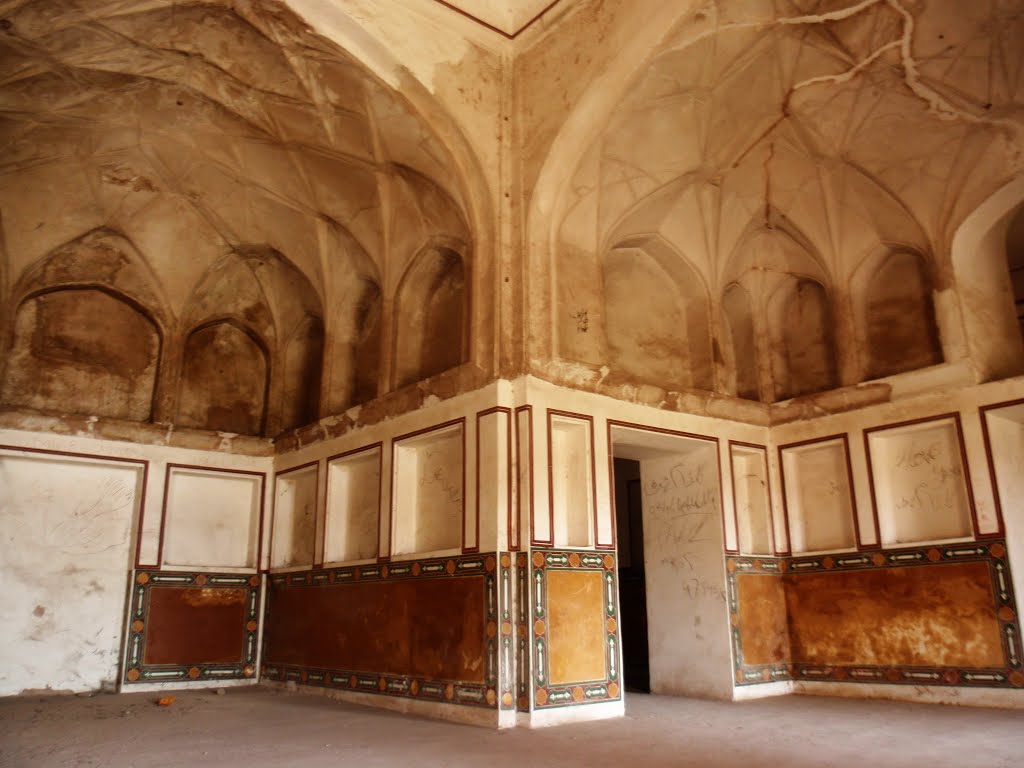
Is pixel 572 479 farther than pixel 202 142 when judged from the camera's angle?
No

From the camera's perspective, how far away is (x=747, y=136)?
8844mm

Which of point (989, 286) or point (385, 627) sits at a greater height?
point (989, 286)

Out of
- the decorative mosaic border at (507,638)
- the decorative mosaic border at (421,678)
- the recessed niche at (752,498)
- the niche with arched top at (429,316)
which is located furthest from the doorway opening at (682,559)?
the niche with arched top at (429,316)

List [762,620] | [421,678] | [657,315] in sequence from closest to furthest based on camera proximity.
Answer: [421,678], [762,620], [657,315]

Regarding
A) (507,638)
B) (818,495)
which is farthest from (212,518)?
(818,495)

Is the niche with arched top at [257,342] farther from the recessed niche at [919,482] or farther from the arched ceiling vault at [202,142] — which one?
the recessed niche at [919,482]

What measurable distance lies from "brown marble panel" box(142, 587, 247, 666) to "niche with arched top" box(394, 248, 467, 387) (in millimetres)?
3698

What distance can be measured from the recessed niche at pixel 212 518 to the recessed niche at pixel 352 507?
5.47ft

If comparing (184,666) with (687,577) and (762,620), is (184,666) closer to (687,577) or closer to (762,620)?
(687,577)

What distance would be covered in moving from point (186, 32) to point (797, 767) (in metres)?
8.17

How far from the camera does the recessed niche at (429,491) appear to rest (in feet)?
25.9

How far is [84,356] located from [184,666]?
417 cm

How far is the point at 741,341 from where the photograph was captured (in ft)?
33.1

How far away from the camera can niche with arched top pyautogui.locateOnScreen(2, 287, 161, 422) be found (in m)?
10.0
